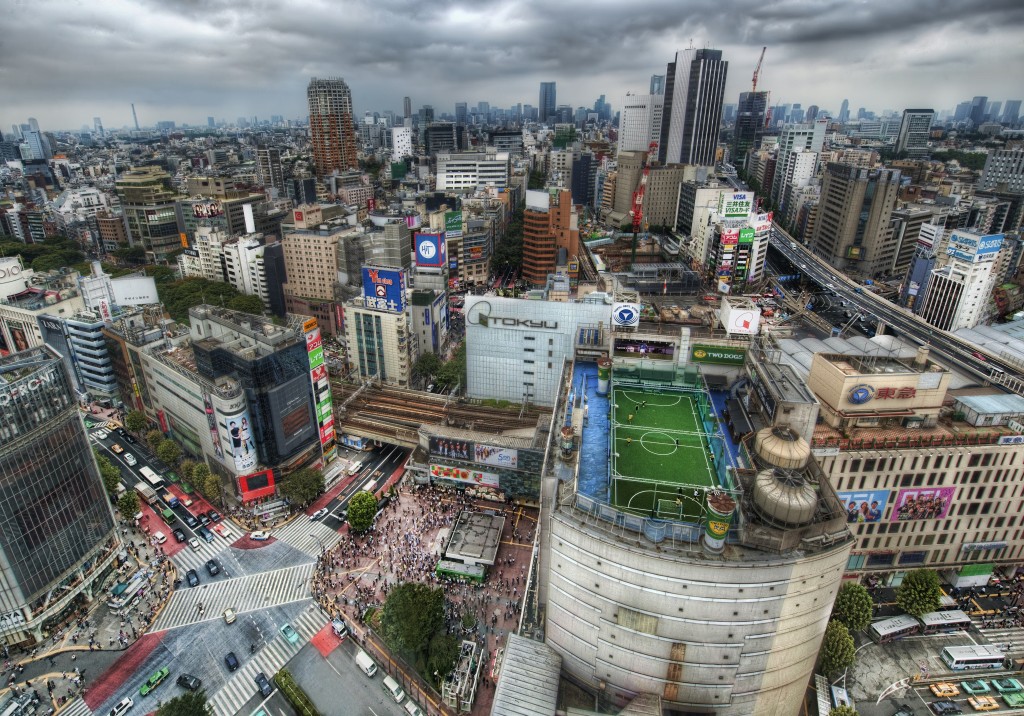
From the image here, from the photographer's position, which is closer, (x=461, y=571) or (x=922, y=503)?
(x=922, y=503)

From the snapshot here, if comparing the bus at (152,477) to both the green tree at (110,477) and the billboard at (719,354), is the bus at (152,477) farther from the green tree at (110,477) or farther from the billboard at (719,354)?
the billboard at (719,354)

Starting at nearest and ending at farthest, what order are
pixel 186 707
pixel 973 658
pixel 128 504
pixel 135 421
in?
pixel 186 707 → pixel 973 658 → pixel 128 504 → pixel 135 421

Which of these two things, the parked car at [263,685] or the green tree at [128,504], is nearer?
the parked car at [263,685]

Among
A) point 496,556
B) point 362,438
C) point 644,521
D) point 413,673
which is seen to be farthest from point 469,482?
point 644,521

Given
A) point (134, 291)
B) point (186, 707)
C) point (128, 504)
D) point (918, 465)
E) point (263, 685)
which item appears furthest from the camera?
point (134, 291)

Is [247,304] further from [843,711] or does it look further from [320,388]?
[843,711]

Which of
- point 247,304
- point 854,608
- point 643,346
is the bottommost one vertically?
point 854,608

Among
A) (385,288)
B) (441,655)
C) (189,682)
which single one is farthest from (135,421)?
(441,655)

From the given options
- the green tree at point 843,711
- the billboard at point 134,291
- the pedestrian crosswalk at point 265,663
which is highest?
the billboard at point 134,291

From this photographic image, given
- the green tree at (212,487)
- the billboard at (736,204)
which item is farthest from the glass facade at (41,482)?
the billboard at (736,204)
